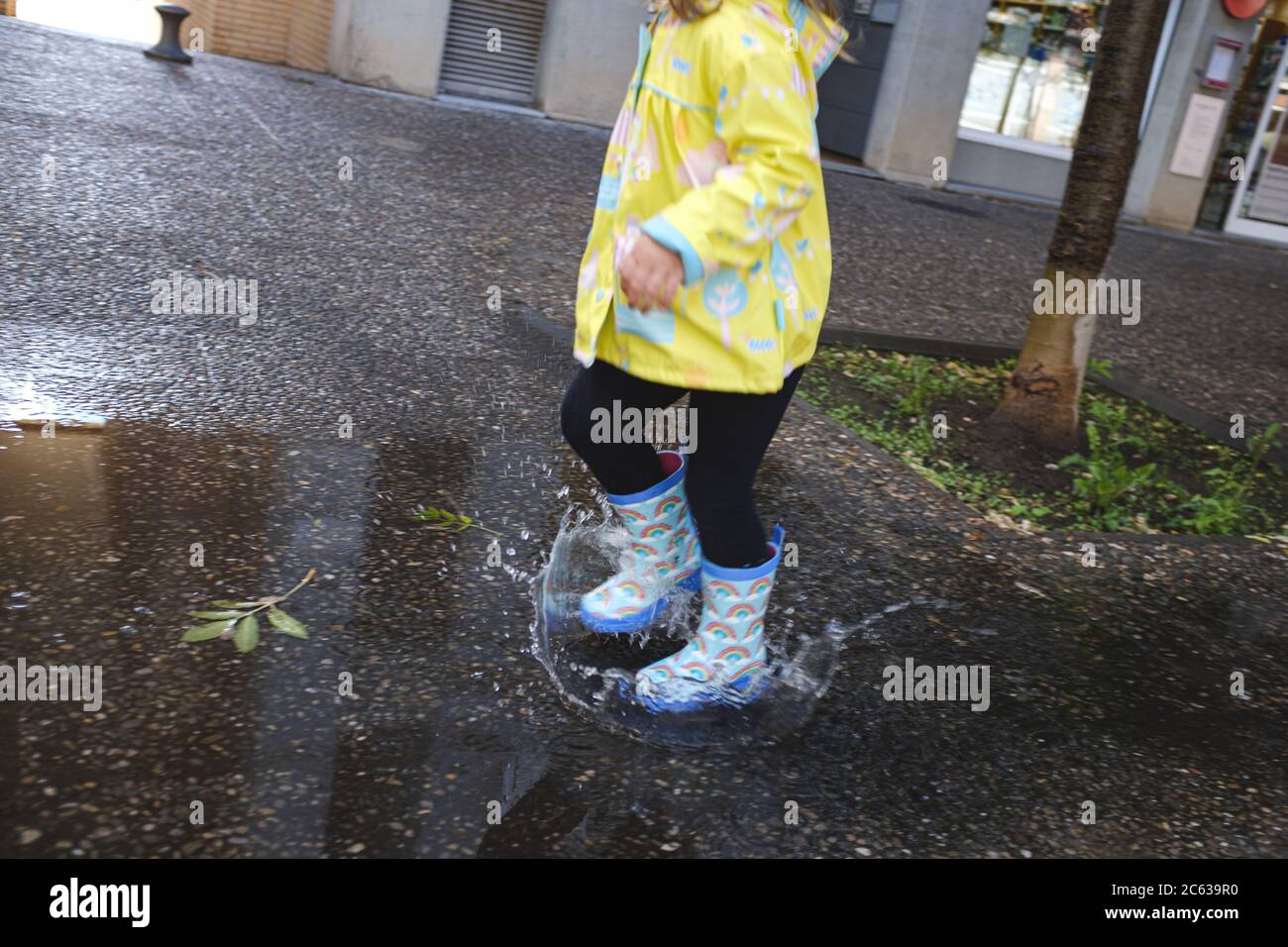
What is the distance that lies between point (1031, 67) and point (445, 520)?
1170cm

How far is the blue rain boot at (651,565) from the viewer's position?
9.43 feet

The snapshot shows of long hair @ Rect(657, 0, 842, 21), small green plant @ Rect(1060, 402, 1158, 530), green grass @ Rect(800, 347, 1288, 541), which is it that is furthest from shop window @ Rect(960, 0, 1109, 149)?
long hair @ Rect(657, 0, 842, 21)

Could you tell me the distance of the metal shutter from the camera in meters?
11.8

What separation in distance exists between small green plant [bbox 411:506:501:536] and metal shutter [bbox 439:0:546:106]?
30.1 ft

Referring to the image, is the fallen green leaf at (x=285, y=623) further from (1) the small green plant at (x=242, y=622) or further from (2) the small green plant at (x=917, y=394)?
(2) the small green plant at (x=917, y=394)

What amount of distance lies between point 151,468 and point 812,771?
203 cm

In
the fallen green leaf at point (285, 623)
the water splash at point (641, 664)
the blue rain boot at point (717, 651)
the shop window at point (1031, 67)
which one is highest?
the shop window at point (1031, 67)

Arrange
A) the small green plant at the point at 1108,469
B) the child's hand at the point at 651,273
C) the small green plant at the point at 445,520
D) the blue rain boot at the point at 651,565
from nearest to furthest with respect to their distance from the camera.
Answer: the child's hand at the point at 651,273
the blue rain boot at the point at 651,565
the small green plant at the point at 445,520
the small green plant at the point at 1108,469

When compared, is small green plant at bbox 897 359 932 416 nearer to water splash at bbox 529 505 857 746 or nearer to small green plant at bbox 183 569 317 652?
water splash at bbox 529 505 857 746

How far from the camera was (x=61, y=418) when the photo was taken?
11.9 ft

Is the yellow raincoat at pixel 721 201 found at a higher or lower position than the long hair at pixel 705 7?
lower

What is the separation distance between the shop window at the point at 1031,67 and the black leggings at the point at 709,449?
37.2 ft

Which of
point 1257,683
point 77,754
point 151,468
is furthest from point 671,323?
point 1257,683

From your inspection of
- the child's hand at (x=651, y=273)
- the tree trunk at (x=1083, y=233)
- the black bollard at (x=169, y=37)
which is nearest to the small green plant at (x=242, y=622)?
the child's hand at (x=651, y=273)
